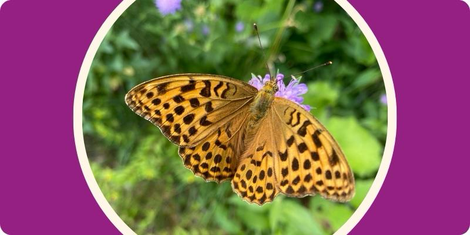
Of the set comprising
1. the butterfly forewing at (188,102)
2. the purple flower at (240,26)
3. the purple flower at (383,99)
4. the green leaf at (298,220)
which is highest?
the purple flower at (240,26)

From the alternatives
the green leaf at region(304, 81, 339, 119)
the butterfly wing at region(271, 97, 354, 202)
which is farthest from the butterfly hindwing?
the green leaf at region(304, 81, 339, 119)

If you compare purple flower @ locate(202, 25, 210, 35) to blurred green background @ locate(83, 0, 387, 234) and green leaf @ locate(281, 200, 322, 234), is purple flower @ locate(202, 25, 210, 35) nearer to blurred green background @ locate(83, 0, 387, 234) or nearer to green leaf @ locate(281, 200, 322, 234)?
blurred green background @ locate(83, 0, 387, 234)

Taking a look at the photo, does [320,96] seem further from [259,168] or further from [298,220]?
[259,168]

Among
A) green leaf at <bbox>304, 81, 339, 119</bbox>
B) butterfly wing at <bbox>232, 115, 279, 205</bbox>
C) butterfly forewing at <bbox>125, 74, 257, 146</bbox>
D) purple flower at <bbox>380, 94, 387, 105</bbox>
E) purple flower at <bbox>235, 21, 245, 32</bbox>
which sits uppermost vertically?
purple flower at <bbox>235, 21, 245, 32</bbox>

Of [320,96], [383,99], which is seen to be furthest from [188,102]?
[383,99]

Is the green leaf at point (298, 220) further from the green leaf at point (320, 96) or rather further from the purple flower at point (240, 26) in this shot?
the purple flower at point (240, 26)

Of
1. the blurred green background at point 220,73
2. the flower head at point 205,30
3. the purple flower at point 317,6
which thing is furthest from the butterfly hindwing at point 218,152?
the purple flower at point 317,6
